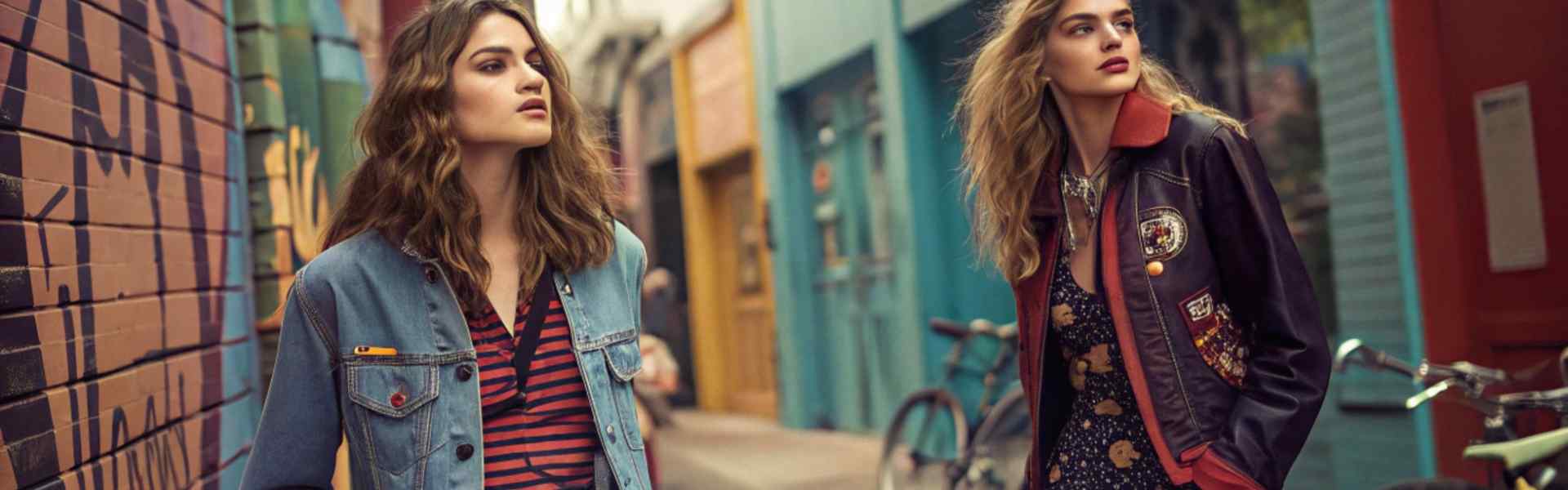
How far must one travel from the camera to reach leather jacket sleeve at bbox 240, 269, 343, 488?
2303 millimetres

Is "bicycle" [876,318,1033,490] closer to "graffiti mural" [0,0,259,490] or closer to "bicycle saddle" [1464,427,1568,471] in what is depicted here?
"bicycle saddle" [1464,427,1568,471]

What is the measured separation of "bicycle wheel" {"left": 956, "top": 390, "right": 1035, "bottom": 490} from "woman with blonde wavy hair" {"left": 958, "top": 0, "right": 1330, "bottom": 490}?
3.57m

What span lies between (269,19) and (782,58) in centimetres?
737

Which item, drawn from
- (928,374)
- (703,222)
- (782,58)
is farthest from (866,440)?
(703,222)

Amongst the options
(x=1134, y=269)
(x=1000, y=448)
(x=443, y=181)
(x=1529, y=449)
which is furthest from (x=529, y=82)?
(x=1000, y=448)

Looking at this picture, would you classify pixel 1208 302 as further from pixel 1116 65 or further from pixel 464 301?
pixel 464 301

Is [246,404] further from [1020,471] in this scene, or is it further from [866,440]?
[866,440]

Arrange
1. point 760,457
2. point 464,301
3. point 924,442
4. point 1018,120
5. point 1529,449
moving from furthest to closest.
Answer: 1. point 760,457
2. point 924,442
3. point 1529,449
4. point 1018,120
5. point 464,301

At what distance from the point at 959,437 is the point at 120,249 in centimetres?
432

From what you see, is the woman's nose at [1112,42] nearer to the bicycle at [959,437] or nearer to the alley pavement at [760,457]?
the bicycle at [959,437]

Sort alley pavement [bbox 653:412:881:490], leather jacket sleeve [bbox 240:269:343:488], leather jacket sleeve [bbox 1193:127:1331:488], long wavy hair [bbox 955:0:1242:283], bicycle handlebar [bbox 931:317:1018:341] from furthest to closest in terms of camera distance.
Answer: alley pavement [bbox 653:412:881:490] → bicycle handlebar [bbox 931:317:1018:341] → long wavy hair [bbox 955:0:1242:283] → leather jacket sleeve [bbox 1193:127:1331:488] → leather jacket sleeve [bbox 240:269:343:488]

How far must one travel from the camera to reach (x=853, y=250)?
11.4 metres

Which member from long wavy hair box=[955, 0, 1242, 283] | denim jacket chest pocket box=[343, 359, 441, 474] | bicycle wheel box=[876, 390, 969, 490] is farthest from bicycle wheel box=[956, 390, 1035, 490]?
denim jacket chest pocket box=[343, 359, 441, 474]

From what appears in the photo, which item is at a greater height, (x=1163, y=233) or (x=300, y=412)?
(x=1163, y=233)
